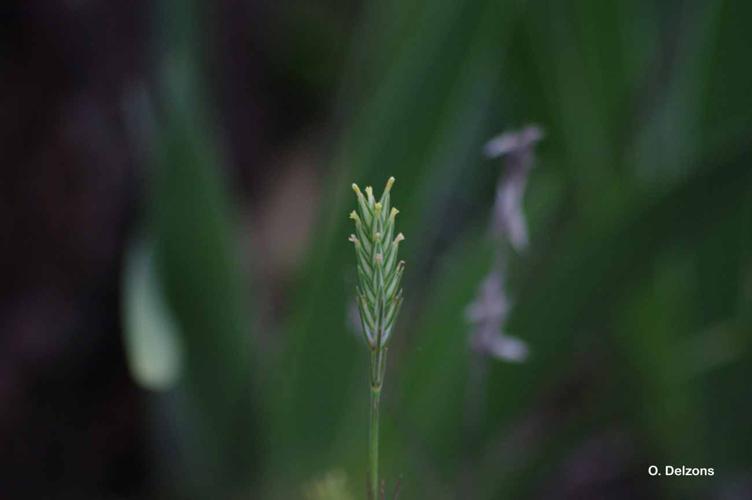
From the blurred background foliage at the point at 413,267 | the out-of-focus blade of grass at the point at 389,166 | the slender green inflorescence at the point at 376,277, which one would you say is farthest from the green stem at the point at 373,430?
the out-of-focus blade of grass at the point at 389,166

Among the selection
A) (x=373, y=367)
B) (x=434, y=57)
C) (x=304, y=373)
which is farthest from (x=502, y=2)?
(x=373, y=367)

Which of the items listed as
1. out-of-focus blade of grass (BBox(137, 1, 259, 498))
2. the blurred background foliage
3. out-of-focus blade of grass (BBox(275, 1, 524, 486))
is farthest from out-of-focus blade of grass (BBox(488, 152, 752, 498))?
out-of-focus blade of grass (BBox(137, 1, 259, 498))

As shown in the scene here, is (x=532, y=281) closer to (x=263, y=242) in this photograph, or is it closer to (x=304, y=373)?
(x=304, y=373)

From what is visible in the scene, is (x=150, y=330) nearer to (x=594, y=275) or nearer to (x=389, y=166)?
(x=389, y=166)

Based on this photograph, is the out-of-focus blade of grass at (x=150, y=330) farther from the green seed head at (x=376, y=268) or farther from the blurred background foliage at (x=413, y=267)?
the green seed head at (x=376, y=268)

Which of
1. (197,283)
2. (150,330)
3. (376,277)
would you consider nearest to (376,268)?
(376,277)

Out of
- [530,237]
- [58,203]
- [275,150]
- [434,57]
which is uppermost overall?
[275,150]

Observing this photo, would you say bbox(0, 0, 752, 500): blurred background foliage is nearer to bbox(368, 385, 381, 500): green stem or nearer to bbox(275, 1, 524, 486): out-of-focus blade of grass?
bbox(275, 1, 524, 486): out-of-focus blade of grass

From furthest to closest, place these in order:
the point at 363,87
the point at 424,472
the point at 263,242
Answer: the point at 263,242 → the point at 363,87 → the point at 424,472
